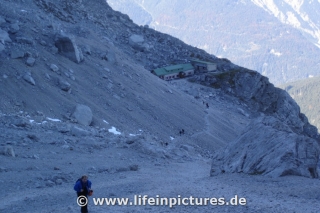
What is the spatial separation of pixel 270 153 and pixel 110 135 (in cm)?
1233

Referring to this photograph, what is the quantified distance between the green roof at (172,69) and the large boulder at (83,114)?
116 feet

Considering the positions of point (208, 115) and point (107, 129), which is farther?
point (208, 115)

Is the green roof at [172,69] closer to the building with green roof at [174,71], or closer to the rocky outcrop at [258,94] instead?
the building with green roof at [174,71]

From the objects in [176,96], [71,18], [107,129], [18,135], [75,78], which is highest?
[71,18]

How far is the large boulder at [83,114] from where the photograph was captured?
32219mm

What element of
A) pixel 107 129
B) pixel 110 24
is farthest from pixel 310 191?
pixel 110 24

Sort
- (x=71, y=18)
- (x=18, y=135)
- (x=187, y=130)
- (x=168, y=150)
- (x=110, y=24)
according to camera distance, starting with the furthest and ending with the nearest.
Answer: (x=110, y=24) < (x=71, y=18) < (x=187, y=130) < (x=168, y=150) < (x=18, y=135)

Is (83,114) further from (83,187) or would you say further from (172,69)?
(172,69)

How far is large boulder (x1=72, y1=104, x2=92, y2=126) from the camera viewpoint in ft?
106

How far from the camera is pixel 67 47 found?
39969 millimetres

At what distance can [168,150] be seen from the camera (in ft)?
104

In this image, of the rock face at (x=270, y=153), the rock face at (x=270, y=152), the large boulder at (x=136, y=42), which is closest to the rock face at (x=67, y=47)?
the rock face at (x=270, y=152)

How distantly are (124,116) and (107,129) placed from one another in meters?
4.52

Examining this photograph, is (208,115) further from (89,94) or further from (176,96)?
(89,94)
